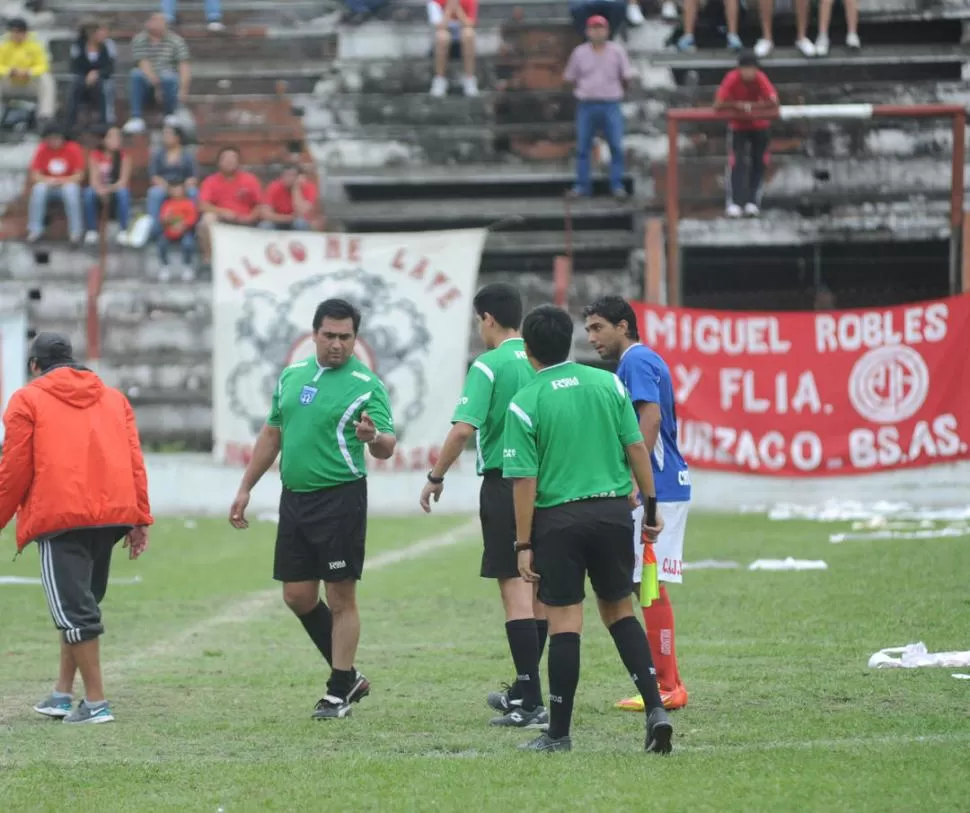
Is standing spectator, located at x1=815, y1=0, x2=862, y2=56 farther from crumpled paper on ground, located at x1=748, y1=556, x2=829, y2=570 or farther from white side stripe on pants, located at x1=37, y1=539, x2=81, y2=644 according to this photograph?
white side stripe on pants, located at x1=37, y1=539, x2=81, y2=644

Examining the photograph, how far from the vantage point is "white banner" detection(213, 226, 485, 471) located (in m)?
22.0

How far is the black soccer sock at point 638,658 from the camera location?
7.93 metres

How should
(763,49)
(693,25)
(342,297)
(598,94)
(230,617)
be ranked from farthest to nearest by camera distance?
(693,25)
(763,49)
(598,94)
(342,297)
(230,617)

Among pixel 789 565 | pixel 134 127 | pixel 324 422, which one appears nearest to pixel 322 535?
pixel 324 422

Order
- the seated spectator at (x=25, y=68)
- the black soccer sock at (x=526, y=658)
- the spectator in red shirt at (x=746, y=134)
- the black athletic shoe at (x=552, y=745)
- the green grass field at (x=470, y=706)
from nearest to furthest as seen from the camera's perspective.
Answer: the green grass field at (x=470, y=706) → the black athletic shoe at (x=552, y=745) → the black soccer sock at (x=526, y=658) → the spectator in red shirt at (x=746, y=134) → the seated spectator at (x=25, y=68)

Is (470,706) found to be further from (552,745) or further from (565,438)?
(565,438)

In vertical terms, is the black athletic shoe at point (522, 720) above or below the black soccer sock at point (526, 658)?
below

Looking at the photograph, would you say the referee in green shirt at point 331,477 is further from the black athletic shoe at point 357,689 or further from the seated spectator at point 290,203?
the seated spectator at point 290,203

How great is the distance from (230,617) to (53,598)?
13.9 feet

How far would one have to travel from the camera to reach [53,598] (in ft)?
30.9

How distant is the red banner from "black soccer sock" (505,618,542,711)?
11.0m

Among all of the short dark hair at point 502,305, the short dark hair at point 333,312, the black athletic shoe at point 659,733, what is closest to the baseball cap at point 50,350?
the short dark hair at point 333,312

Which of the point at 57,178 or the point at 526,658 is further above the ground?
the point at 57,178

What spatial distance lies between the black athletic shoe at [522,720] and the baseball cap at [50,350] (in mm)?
2820
